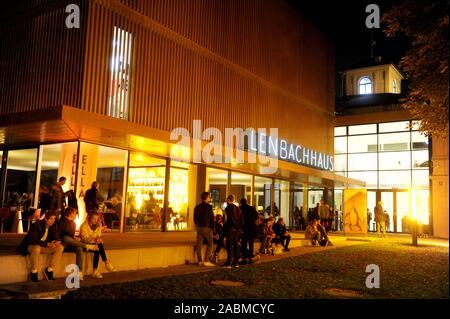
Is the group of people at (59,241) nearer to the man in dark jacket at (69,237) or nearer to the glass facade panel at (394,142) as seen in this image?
the man in dark jacket at (69,237)

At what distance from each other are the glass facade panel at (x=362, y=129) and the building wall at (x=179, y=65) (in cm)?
544

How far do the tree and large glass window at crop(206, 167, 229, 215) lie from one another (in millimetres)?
10231

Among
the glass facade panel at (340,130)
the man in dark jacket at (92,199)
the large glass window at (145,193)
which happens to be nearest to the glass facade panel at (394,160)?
the glass facade panel at (340,130)

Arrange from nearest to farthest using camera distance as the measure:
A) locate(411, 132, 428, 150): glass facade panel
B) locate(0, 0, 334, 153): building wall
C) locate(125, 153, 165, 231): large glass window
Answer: locate(0, 0, 334, 153): building wall → locate(125, 153, 165, 231): large glass window → locate(411, 132, 428, 150): glass facade panel

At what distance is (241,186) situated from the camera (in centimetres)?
2211

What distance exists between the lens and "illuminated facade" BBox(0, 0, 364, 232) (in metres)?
13.4

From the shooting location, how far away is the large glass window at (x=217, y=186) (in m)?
19.9

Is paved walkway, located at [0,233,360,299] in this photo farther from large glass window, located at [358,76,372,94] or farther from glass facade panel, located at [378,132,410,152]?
large glass window, located at [358,76,372,94]

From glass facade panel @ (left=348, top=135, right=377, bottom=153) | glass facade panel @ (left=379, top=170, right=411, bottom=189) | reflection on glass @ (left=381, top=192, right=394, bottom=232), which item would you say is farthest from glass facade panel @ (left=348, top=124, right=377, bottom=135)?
reflection on glass @ (left=381, top=192, right=394, bottom=232)

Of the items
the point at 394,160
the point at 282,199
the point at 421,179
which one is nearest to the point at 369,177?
the point at 394,160

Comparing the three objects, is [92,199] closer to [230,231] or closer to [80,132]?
[80,132]

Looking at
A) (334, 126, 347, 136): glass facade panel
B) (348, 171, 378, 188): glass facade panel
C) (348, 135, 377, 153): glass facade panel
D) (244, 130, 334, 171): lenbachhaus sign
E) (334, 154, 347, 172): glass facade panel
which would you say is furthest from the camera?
(334, 126, 347, 136): glass facade panel
